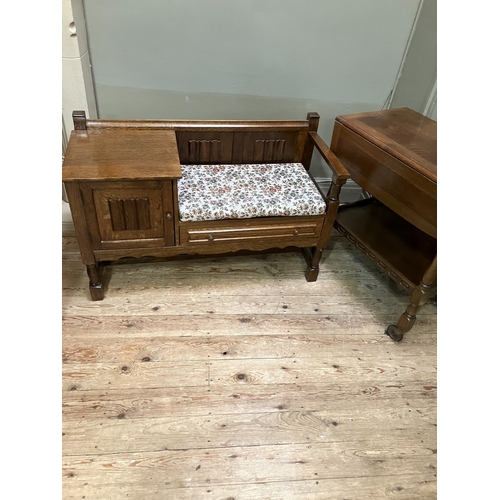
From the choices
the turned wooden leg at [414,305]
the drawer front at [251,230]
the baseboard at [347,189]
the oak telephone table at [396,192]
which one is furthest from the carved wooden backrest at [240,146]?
the turned wooden leg at [414,305]

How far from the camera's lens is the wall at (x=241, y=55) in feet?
6.01

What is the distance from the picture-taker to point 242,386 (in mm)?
1604

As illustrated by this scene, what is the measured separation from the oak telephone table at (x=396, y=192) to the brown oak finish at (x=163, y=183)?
16cm

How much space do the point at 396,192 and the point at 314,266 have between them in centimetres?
57

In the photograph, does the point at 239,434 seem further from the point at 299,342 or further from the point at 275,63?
the point at 275,63

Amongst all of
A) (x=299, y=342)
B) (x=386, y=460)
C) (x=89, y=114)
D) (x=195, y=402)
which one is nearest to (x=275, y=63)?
(x=89, y=114)

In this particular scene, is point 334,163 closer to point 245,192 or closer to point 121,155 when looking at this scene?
point 245,192

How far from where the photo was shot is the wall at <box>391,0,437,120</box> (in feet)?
6.52

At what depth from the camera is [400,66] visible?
7.18ft

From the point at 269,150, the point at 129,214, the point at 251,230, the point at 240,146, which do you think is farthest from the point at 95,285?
the point at 269,150

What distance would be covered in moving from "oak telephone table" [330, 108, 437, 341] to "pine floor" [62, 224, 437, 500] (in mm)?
259

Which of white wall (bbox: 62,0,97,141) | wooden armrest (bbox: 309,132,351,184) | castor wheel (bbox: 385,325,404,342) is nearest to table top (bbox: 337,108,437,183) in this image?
wooden armrest (bbox: 309,132,351,184)

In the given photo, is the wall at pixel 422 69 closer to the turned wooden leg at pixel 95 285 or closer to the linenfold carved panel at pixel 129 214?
the linenfold carved panel at pixel 129 214

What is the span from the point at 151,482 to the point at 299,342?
818 mm
